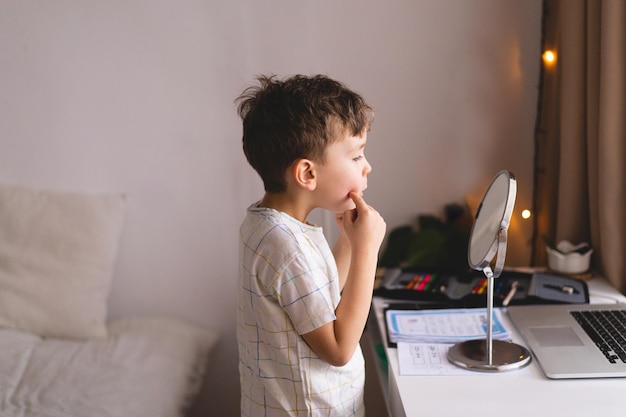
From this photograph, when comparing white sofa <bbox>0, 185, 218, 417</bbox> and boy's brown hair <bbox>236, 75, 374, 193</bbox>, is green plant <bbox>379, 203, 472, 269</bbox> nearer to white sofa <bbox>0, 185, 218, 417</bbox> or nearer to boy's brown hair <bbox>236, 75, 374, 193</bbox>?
white sofa <bbox>0, 185, 218, 417</bbox>

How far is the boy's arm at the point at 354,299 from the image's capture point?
44.6 inches

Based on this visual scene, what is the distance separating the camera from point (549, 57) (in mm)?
1847

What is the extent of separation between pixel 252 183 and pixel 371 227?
83cm

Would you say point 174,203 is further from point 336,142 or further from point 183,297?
point 336,142

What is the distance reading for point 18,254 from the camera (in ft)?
6.21

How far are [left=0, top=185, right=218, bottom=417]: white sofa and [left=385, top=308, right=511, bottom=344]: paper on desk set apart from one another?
0.60 m

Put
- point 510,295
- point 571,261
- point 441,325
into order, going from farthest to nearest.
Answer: point 571,261
point 510,295
point 441,325

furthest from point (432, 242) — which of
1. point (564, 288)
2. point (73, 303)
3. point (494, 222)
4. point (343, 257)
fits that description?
point (73, 303)

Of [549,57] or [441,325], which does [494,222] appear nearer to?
[441,325]

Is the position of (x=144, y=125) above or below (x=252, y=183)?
above

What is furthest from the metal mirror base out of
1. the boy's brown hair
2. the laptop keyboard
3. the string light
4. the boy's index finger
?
the string light

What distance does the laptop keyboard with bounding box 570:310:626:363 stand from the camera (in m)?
1.26

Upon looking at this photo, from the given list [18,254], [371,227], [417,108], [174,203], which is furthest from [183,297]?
[371,227]

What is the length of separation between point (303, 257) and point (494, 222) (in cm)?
34
